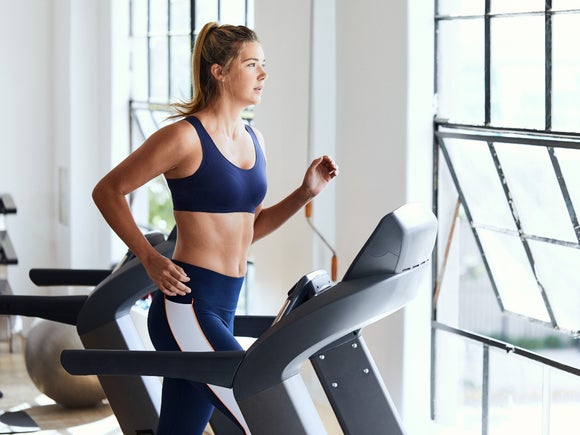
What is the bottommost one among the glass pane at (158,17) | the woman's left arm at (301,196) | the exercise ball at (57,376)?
the exercise ball at (57,376)

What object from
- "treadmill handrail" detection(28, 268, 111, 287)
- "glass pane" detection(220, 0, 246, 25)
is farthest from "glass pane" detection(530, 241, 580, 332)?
"glass pane" detection(220, 0, 246, 25)

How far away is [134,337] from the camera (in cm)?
316

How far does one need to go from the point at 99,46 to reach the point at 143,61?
0.35 m

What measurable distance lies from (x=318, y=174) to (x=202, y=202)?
323 millimetres

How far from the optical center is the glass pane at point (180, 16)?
18.4 ft

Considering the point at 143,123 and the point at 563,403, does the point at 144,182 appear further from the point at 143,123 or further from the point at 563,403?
the point at 143,123

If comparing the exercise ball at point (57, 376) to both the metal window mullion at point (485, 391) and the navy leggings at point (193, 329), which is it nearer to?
the metal window mullion at point (485, 391)

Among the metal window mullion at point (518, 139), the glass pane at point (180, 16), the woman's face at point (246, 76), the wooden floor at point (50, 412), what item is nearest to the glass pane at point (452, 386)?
the metal window mullion at point (518, 139)

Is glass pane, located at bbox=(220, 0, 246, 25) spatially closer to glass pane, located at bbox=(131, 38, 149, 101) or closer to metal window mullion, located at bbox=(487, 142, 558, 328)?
glass pane, located at bbox=(131, 38, 149, 101)

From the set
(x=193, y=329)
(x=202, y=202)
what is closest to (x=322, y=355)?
(x=193, y=329)

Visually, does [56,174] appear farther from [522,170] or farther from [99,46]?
[522,170]

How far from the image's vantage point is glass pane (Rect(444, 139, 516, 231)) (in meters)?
3.67

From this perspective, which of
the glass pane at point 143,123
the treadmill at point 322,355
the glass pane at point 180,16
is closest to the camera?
the treadmill at point 322,355

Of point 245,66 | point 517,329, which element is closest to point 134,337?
point 245,66
